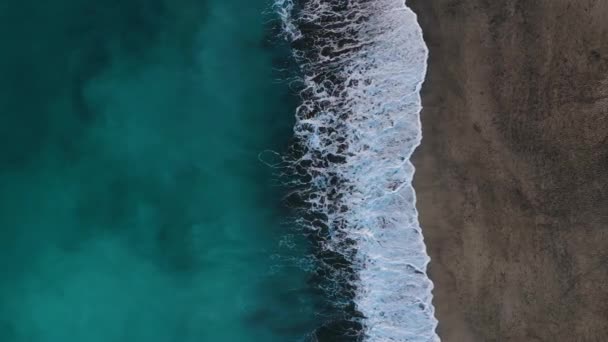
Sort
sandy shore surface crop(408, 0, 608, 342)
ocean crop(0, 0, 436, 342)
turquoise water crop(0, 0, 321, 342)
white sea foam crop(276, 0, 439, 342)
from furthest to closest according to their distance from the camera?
turquoise water crop(0, 0, 321, 342)
ocean crop(0, 0, 436, 342)
white sea foam crop(276, 0, 439, 342)
sandy shore surface crop(408, 0, 608, 342)

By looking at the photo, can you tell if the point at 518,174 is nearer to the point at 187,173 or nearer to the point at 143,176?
the point at 187,173

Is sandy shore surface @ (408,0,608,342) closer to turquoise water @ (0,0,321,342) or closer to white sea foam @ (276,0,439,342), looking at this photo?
white sea foam @ (276,0,439,342)

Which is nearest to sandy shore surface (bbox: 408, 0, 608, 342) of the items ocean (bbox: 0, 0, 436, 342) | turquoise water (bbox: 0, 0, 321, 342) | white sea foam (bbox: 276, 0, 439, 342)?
white sea foam (bbox: 276, 0, 439, 342)

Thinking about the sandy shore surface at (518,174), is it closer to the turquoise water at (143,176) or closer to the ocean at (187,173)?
the ocean at (187,173)

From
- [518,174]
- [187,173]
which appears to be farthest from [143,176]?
[518,174]

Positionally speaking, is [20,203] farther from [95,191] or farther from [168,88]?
[168,88]

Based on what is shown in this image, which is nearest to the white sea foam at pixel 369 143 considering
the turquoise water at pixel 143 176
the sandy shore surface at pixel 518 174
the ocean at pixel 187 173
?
the ocean at pixel 187 173
